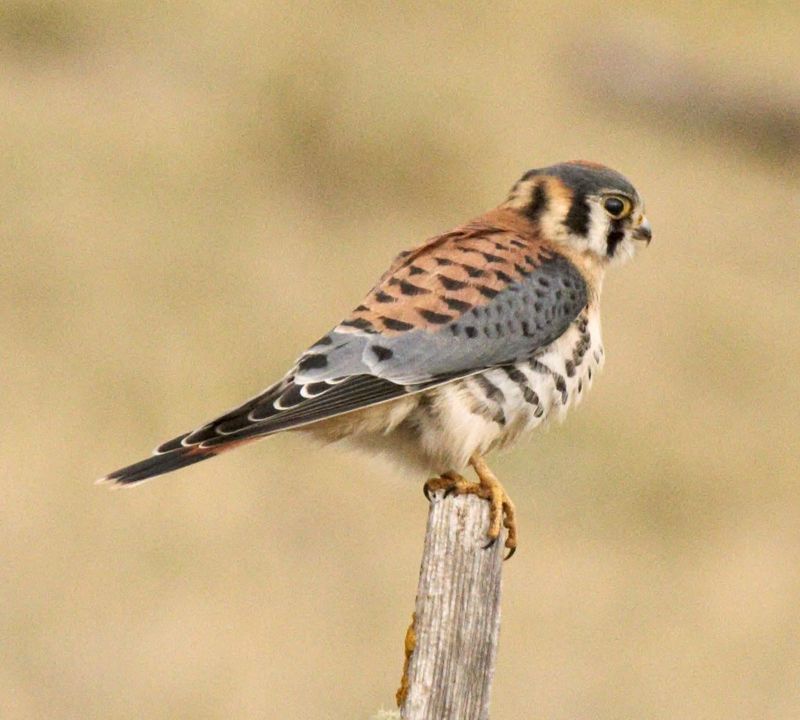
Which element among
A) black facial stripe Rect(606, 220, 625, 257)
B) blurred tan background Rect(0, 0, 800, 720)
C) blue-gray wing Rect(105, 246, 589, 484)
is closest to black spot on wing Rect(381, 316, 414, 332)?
blue-gray wing Rect(105, 246, 589, 484)

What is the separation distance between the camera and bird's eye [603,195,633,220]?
15.6 ft

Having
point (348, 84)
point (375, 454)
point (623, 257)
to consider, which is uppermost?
point (348, 84)

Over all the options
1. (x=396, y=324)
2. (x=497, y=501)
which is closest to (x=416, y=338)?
(x=396, y=324)

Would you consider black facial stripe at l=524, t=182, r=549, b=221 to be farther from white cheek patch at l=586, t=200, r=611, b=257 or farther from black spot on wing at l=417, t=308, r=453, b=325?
black spot on wing at l=417, t=308, r=453, b=325

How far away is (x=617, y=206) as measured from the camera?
4.77 metres

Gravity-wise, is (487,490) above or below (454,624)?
above

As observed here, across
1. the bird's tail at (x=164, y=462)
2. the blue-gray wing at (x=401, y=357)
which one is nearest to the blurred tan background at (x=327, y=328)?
the blue-gray wing at (x=401, y=357)

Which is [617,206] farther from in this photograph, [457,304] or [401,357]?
[401,357]

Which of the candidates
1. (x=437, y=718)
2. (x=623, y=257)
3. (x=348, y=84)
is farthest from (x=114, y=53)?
(x=437, y=718)

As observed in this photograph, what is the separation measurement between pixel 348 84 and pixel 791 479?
423cm

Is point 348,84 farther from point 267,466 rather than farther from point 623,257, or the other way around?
point 623,257

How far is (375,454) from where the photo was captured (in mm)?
Result: 4293

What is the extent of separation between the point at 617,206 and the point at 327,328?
4.79 metres

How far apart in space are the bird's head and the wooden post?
5.58ft
